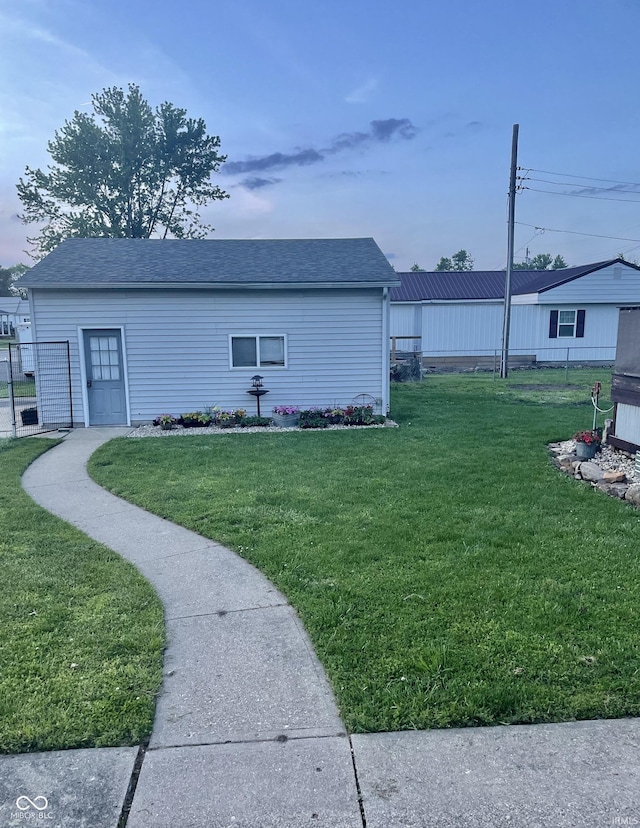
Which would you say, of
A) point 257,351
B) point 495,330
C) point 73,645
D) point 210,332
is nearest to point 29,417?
point 210,332

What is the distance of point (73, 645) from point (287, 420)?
8.20 meters

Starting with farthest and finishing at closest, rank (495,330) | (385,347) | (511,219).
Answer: (495,330) → (511,219) → (385,347)

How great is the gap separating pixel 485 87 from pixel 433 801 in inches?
582

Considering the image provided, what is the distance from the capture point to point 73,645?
3.11 meters

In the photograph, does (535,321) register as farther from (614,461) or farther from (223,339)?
(614,461)

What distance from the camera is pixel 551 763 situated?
2176 millimetres

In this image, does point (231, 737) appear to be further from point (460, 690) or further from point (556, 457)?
point (556, 457)

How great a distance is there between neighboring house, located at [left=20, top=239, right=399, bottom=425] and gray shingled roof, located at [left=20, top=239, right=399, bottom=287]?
4 centimetres

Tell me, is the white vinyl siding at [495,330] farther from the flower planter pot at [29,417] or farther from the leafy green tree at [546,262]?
the leafy green tree at [546,262]

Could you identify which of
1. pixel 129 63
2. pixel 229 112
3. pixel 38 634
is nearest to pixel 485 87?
pixel 229 112

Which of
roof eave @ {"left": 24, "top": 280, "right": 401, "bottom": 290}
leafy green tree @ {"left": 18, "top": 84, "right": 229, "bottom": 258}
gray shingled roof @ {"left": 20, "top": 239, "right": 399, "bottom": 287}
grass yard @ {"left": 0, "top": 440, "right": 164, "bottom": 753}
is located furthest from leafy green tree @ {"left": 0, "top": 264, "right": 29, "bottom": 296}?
grass yard @ {"left": 0, "top": 440, "right": 164, "bottom": 753}

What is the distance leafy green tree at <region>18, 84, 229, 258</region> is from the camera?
102 feet

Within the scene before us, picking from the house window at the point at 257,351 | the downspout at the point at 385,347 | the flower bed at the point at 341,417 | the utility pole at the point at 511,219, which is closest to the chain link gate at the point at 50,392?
the house window at the point at 257,351

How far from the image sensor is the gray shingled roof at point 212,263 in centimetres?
1092
